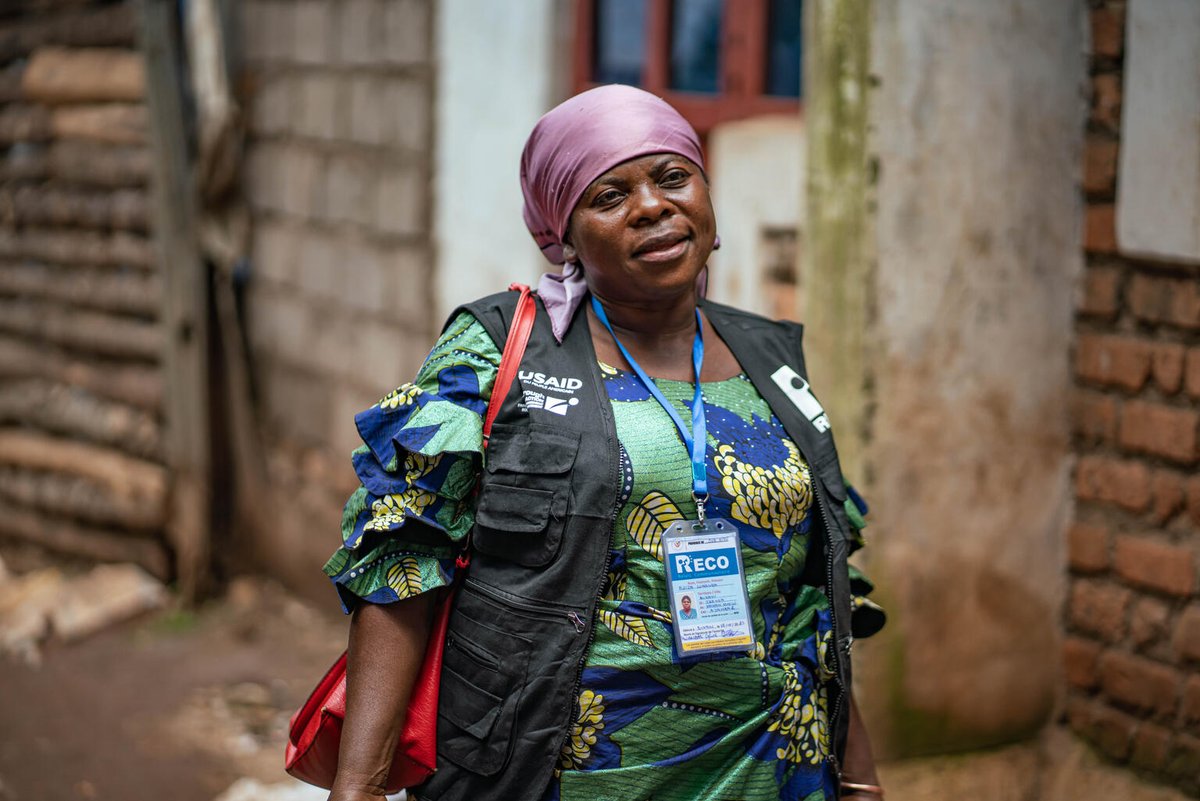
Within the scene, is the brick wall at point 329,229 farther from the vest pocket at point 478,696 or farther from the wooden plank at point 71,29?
the vest pocket at point 478,696

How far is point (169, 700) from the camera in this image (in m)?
5.42

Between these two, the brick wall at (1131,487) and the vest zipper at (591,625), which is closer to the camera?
the vest zipper at (591,625)

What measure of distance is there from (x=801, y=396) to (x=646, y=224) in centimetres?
40

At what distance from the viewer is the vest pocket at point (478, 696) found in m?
2.07

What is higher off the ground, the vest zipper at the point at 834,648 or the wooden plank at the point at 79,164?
the wooden plank at the point at 79,164

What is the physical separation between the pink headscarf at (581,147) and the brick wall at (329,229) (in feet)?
10.4

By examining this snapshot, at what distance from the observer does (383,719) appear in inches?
81.9

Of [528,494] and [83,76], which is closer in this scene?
[528,494]

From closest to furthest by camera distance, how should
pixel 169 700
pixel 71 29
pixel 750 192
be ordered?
pixel 750 192 → pixel 169 700 → pixel 71 29

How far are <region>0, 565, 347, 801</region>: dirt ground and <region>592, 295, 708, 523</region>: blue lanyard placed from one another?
2.93m

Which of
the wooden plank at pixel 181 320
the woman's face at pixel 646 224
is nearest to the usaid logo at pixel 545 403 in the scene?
the woman's face at pixel 646 224

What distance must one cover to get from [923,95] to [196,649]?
3944 mm

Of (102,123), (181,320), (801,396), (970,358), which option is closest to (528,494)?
(801,396)

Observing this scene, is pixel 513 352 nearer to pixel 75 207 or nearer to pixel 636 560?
pixel 636 560
